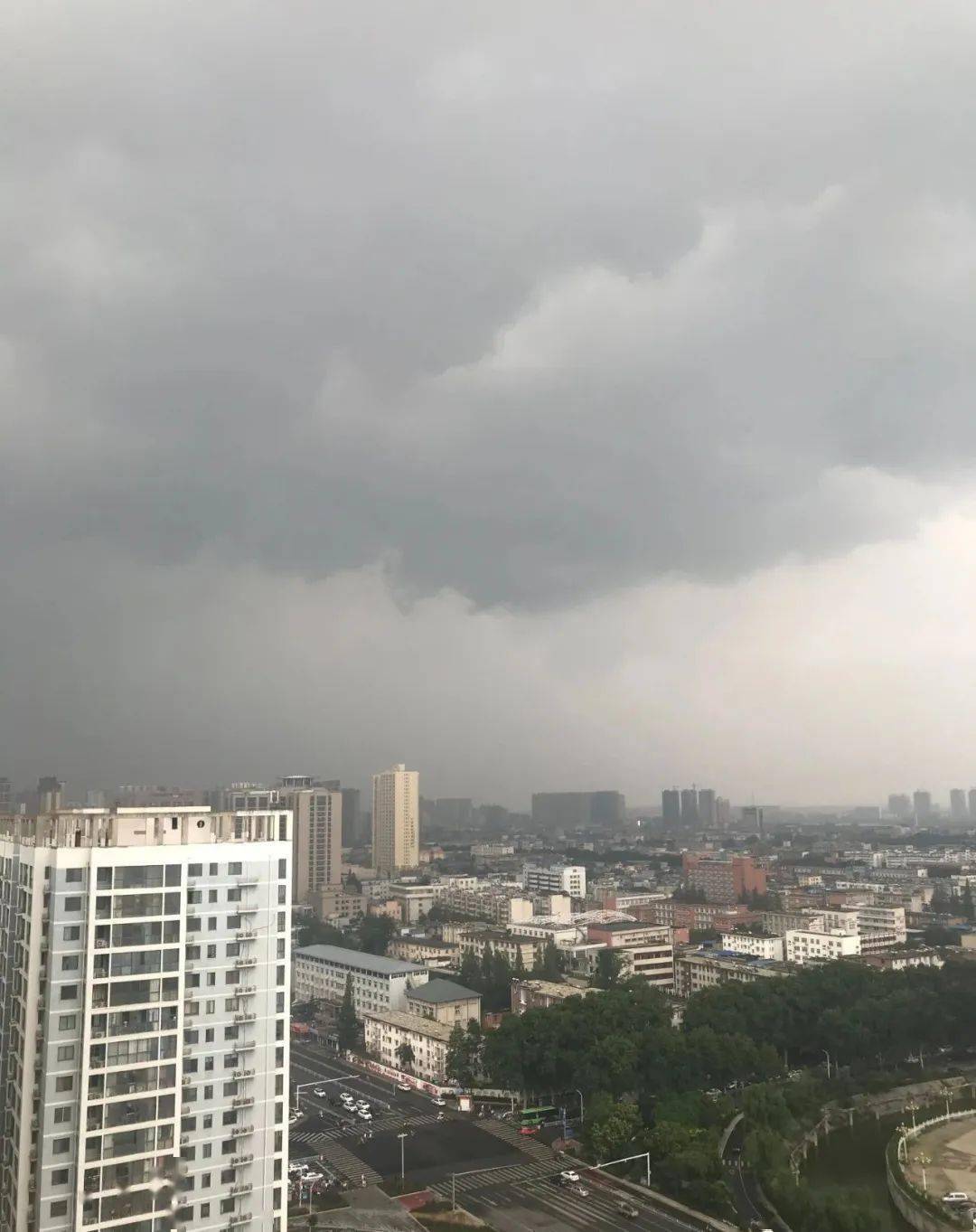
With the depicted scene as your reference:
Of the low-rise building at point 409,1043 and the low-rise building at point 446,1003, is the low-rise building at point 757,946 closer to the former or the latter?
the low-rise building at point 446,1003

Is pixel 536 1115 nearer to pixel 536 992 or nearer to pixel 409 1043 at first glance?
pixel 409 1043

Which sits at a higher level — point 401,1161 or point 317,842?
point 317,842

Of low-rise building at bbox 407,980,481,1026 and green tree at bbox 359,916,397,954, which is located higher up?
low-rise building at bbox 407,980,481,1026

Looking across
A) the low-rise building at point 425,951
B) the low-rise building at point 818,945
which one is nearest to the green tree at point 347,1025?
the low-rise building at point 425,951

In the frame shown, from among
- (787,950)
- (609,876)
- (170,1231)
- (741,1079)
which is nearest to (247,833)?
(170,1231)

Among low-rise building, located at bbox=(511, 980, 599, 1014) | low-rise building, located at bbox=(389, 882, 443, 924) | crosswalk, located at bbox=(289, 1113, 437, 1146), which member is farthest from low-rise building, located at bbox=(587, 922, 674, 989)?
low-rise building, located at bbox=(389, 882, 443, 924)

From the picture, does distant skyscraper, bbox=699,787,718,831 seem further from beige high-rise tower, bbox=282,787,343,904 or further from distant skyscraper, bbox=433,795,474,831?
beige high-rise tower, bbox=282,787,343,904

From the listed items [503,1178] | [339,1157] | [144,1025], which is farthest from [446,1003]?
[144,1025]

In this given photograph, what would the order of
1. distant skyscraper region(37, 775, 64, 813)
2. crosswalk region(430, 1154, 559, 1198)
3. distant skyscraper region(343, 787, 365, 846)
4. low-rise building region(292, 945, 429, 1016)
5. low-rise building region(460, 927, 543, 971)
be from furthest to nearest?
1. distant skyscraper region(343, 787, 365, 846)
2. low-rise building region(460, 927, 543, 971)
3. low-rise building region(292, 945, 429, 1016)
4. crosswalk region(430, 1154, 559, 1198)
5. distant skyscraper region(37, 775, 64, 813)
